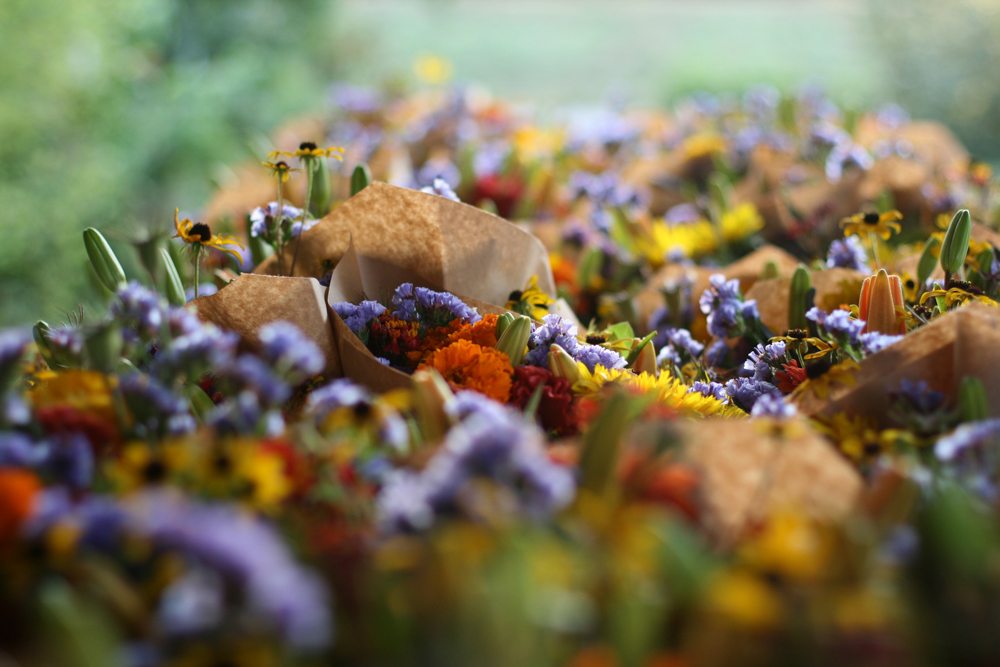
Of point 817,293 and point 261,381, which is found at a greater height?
point 261,381

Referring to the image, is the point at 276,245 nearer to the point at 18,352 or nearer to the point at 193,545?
the point at 18,352

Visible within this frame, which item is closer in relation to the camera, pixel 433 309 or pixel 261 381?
pixel 261 381

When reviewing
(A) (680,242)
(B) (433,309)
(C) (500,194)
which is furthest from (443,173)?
(B) (433,309)

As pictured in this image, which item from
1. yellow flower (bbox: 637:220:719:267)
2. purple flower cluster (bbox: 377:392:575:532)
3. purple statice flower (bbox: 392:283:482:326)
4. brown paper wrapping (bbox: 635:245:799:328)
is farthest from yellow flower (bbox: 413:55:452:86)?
purple flower cluster (bbox: 377:392:575:532)

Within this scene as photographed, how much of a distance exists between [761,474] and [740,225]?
905mm

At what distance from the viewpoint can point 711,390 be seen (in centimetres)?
81

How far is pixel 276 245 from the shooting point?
2.99ft

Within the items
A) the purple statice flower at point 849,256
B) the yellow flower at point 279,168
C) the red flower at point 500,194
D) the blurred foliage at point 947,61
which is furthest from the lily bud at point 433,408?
the blurred foliage at point 947,61

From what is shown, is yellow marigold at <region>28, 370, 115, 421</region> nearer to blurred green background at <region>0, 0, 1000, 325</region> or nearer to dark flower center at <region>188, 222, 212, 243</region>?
dark flower center at <region>188, 222, 212, 243</region>

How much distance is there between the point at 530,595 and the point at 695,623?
8cm

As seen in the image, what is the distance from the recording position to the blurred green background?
4.14 metres

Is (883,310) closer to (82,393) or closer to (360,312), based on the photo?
(360,312)

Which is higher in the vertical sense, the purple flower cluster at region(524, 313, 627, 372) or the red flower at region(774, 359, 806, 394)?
the purple flower cluster at region(524, 313, 627, 372)

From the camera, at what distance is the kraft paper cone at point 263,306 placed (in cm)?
73
